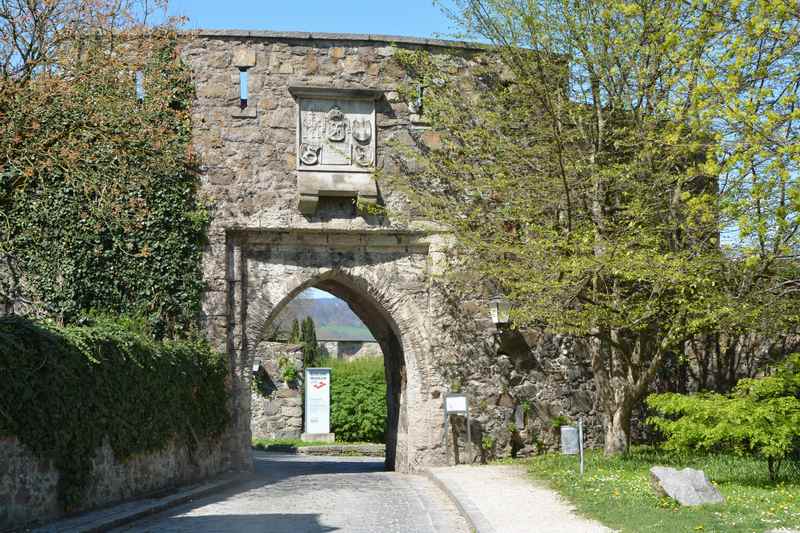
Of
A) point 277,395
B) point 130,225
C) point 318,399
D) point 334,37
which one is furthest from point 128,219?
point 277,395

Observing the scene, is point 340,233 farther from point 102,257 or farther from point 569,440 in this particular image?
point 569,440

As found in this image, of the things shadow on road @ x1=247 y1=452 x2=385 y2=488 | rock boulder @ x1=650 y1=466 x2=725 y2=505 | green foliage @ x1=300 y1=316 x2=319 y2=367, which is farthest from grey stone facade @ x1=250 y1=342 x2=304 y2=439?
rock boulder @ x1=650 y1=466 x2=725 y2=505

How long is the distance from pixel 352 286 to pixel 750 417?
7.72 m

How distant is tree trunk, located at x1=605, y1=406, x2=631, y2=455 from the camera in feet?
50.0

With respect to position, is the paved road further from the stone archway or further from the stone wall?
the stone archway

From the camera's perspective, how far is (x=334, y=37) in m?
16.6

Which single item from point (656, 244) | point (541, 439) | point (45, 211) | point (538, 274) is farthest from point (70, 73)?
point (541, 439)

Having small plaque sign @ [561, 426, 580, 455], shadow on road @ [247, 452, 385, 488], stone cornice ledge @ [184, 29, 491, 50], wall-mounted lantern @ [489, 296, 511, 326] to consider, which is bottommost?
shadow on road @ [247, 452, 385, 488]

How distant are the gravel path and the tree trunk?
4.69 ft

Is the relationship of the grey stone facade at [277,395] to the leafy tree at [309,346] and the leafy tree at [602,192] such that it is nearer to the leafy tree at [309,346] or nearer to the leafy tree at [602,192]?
the leafy tree at [309,346]

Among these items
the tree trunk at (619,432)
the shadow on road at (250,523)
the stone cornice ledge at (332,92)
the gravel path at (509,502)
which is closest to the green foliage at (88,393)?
the shadow on road at (250,523)

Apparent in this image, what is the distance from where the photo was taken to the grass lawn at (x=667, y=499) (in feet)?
28.3

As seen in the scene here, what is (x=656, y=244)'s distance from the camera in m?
13.2

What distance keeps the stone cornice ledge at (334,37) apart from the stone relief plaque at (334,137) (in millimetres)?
998
